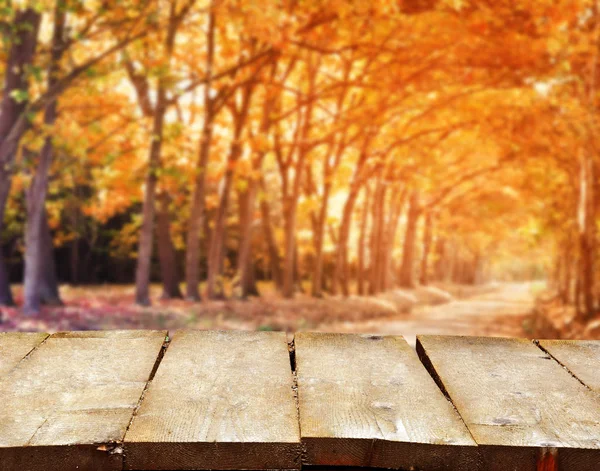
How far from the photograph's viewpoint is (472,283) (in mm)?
72438

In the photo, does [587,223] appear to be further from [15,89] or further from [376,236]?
[15,89]

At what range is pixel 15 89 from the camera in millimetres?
12742

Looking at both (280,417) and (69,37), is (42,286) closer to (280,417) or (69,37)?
(69,37)

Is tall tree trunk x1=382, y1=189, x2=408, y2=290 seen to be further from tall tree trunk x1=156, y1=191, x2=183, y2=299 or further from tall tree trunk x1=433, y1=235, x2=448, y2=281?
tall tree trunk x1=433, y1=235, x2=448, y2=281

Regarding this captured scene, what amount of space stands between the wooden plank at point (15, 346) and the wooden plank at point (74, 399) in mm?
34

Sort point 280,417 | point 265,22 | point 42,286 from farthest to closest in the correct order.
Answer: point 42,286 < point 265,22 < point 280,417

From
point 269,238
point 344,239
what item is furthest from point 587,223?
point 269,238

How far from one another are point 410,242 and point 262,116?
21082mm

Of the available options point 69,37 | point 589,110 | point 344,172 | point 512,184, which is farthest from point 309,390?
point 512,184

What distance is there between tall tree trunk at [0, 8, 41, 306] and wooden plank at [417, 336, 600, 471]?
11.5 m

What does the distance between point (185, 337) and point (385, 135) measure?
24.1m

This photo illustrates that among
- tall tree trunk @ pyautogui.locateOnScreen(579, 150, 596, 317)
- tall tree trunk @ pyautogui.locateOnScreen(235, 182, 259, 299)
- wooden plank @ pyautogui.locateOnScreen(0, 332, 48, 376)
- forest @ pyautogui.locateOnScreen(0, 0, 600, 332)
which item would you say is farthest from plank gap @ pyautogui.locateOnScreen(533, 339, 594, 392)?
tall tree trunk @ pyautogui.locateOnScreen(235, 182, 259, 299)

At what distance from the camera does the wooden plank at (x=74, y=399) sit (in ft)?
5.01

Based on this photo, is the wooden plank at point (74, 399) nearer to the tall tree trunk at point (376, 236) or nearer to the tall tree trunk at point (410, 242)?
the tall tree trunk at point (376, 236)
